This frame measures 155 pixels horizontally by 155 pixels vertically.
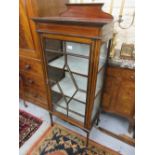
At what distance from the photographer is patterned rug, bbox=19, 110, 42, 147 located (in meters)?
1.57

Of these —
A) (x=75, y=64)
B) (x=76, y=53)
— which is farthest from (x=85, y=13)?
(x=75, y=64)

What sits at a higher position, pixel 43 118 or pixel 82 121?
pixel 82 121

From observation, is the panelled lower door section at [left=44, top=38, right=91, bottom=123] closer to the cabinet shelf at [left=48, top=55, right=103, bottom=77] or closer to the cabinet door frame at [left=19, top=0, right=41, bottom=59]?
Answer: the cabinet shelf at [left=48, top=55, right=103, bottom=77]

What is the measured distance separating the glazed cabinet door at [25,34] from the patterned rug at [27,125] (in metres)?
0.88

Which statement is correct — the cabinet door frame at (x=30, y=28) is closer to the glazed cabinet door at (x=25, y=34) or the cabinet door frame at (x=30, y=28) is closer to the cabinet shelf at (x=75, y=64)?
the glazed cabinet door at (x=25, y=34)

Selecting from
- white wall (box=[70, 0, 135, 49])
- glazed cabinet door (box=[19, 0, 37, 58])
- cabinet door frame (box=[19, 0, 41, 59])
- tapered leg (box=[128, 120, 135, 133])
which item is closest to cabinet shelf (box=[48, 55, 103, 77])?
cabinet door frame (box=[19, 0, 41, 59])

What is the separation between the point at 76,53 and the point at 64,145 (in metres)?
1.05

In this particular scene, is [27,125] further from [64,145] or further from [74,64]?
[74,64]

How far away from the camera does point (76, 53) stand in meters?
1.11

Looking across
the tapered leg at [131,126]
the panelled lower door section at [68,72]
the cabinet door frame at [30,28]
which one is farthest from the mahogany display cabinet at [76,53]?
the tapered leg at [131,126]
